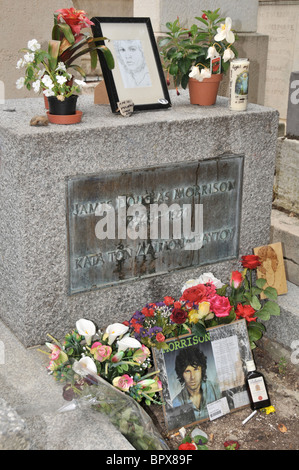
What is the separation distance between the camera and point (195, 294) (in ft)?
10.6

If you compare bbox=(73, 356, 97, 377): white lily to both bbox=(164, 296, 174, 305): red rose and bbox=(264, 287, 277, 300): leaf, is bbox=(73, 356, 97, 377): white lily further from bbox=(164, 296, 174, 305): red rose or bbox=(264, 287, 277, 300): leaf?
bbox=(264, 287, 277, 300): leaf

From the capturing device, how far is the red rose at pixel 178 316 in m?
3.09

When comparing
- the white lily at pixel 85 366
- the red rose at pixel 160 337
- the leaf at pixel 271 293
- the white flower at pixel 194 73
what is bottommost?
the leaf at pixel 271 293

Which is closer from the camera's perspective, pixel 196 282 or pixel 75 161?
pixel 75 161

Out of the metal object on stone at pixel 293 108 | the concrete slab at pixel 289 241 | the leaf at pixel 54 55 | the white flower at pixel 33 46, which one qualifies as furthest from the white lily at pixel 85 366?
the metal object on stone at pixel 293 108

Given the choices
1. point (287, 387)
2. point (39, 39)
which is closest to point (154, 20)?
point (39, 39)

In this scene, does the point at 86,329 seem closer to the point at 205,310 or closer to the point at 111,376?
the point at 111,376

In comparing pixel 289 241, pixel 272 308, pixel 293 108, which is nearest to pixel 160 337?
pixel 272 308

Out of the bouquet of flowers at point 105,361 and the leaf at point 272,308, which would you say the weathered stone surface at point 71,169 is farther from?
the leaf at point 272,308

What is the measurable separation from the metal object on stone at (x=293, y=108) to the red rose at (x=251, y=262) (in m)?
1.16

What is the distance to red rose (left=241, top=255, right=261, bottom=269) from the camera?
350cm

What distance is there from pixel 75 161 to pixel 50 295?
0.71 meters

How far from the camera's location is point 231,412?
10.6ft

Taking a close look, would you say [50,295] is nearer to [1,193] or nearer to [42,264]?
[42,264]
